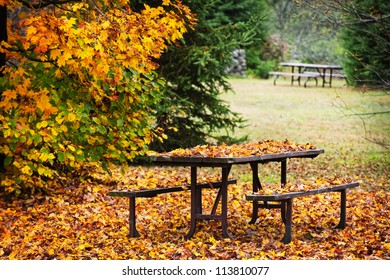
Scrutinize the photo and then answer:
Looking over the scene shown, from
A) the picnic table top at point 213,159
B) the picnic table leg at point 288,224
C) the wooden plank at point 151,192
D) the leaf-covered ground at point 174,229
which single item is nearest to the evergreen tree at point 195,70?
the leaf-covered ground at point 174,229

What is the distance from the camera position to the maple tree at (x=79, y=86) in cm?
745

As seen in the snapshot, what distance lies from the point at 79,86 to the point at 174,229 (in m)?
2.02

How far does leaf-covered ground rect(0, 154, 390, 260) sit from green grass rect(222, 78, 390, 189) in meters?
1.92

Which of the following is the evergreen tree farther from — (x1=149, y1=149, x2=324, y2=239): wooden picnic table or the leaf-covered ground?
(x1=149, y1=149, x2=324, y2=239): wooden picnic table

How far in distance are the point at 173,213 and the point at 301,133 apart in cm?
927

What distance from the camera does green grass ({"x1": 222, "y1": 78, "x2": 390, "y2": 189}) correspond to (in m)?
13.0

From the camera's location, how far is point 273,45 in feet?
116

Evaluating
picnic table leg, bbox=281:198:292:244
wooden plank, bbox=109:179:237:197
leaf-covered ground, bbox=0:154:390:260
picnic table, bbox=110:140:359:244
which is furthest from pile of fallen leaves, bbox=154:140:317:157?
leaf-covered ground, bbox=0:154:390:260

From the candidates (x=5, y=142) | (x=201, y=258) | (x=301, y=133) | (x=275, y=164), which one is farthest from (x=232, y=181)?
(x=301, y=133)

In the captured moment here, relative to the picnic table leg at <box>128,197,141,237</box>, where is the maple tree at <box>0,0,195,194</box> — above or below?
above

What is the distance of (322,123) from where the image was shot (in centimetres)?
1939

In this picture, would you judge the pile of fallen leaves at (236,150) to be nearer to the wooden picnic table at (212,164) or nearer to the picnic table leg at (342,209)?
the wooden picnic table at (212,164)

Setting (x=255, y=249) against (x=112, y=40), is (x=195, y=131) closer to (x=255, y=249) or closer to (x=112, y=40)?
(x=112, y=40)

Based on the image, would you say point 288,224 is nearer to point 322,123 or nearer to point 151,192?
point 151,192
